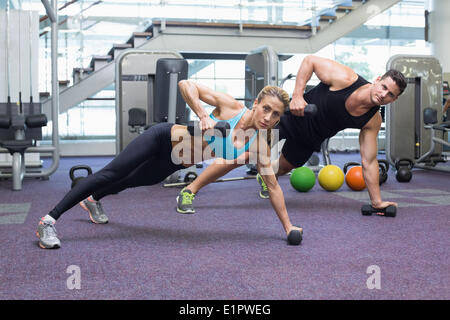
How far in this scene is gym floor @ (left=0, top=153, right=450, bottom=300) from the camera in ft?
5.75

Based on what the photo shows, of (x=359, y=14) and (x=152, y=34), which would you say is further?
(x=359, y=14)

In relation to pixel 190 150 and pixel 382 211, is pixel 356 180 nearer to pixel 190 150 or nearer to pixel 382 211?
pixel 382 211

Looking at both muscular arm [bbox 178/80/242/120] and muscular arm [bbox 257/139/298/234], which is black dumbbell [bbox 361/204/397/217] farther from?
muscular arm [bbox 178/80/242/120]

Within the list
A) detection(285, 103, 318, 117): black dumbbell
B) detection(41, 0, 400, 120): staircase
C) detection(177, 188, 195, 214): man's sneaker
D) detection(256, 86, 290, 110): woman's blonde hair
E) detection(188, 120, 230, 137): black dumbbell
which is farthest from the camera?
detection(41, 0, 400, 120): staircase

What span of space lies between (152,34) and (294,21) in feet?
6.25

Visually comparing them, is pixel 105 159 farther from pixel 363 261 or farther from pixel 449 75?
pixel 363 261

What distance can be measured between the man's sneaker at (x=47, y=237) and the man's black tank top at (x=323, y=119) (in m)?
1.48

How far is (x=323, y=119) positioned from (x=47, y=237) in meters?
1.64

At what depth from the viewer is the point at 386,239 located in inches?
98.1

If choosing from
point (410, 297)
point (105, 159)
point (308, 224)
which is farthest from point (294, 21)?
point (410, 297)

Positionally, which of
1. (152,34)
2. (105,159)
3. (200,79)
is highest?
(152,34)

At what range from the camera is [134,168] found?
7.88 ft

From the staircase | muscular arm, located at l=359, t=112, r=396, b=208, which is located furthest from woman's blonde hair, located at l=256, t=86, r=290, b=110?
the staircase
